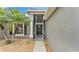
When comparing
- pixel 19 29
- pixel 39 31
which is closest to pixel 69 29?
pixel 39 31

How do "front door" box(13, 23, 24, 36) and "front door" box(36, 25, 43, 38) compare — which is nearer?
"front door" box(13, 23, 24, 36)

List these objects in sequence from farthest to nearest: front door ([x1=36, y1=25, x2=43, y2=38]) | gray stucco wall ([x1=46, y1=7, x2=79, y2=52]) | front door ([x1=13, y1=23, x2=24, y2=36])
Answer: front door ([x1=36, y1=25, x2=43, y2=38]) → front door ([x1=13, y1=23, x2=24, y2=36]) → gray stucco wall ([x1=46, y1=7, x2=79, y2=52])

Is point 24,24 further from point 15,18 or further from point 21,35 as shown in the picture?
point 15,18

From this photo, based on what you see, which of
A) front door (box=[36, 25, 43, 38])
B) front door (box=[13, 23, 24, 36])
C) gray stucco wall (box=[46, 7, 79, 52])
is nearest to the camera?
gray stucco wall (box=[46, 7, 79, 52])

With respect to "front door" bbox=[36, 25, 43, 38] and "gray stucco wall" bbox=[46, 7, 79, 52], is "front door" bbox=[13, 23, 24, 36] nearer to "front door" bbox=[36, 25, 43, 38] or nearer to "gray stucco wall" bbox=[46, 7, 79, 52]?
"front door" bbox=[36, 25, 43, 38]

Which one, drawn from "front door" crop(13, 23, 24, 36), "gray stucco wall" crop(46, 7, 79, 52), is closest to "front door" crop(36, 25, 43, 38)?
"front door" crop(13, 23, 24, 36)

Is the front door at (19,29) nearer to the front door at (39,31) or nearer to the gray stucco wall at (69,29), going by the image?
the front door at (39,31)

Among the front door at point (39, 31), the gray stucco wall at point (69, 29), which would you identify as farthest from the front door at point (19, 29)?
the gray stucco wall at point (69, 29)

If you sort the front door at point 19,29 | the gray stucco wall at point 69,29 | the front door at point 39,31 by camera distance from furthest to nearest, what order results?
the front door at point 39,31
the front door at point 19,29
the gray stucco wall at point 69,29

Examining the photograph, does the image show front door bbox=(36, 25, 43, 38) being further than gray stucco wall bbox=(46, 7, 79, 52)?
Yes

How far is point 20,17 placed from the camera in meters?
16.1
